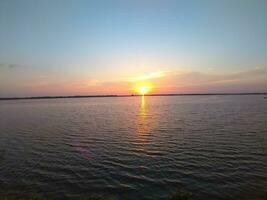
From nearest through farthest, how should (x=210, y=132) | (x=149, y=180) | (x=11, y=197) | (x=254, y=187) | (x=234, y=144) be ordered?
(x=11, y=197) < (x=254, y=187) < (x=149, y=180) < (x=234, y=144) < (x=210, y=132)


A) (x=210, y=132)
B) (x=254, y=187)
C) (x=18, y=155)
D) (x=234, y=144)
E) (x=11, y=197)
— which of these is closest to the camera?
(x=11, y=197)

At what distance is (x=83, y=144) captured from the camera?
32000 mm

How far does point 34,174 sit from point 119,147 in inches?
436

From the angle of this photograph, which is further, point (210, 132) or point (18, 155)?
point (210, 132)

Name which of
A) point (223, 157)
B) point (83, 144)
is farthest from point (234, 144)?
point (83, 144)

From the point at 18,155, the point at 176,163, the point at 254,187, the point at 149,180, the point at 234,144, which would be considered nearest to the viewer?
the point at 254,187

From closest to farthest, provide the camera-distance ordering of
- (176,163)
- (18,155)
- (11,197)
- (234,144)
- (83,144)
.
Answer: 1. (11,197)
2. (176,163)
3. (18,155)
4. (234,144)
5. (83,144)

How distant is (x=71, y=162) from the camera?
Result: 23875 millimetres

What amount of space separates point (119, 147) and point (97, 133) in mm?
11220

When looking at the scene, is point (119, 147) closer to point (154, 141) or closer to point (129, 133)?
point (154, 141)

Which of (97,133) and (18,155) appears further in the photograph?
(97,133)

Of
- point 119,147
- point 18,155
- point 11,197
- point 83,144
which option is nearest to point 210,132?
point 119,147

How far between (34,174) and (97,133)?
64.6 feet

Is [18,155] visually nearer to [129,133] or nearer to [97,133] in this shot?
[97,133]
